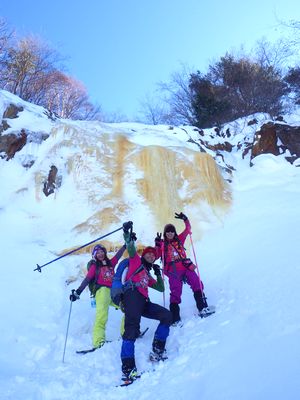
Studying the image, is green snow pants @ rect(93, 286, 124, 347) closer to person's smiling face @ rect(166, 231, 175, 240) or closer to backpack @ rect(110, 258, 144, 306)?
backpack @ rect(110, 258, 144, 306)

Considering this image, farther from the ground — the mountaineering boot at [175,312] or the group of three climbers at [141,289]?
the group of three climbers at [141,289]

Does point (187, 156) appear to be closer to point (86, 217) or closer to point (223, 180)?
point (223, 180)

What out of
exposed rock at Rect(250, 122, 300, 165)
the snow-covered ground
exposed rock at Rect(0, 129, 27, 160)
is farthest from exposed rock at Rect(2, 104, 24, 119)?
exposed rock at Rect(250, 122, 300, 165)

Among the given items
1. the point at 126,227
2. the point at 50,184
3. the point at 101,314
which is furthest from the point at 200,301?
the point at 50,184

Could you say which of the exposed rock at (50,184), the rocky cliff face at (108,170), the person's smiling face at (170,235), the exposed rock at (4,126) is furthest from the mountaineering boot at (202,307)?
the exposed rock at (4,126)

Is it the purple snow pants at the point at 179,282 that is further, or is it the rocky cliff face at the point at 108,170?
the rocky cliff face at the point at 108,170

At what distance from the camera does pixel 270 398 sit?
2.68 m

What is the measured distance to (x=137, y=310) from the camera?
4.73 metres

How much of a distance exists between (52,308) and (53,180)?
386 centimetres

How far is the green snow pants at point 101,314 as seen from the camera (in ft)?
17.6

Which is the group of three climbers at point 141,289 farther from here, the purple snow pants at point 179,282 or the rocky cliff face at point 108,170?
the rocky cliff face at point 108,170

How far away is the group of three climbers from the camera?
454cm

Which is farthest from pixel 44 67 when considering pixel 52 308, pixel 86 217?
pixel 52 308

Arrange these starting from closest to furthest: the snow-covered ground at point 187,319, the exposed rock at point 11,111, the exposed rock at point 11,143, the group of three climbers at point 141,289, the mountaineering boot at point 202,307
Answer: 1. the snow-covered ground at point 187,319
2. the group of three climbers at point 141,289
3. the mountaineering boot at point 202,307
4. the exposed rock at point 11,143
5. the exposed rock at point 11,111
